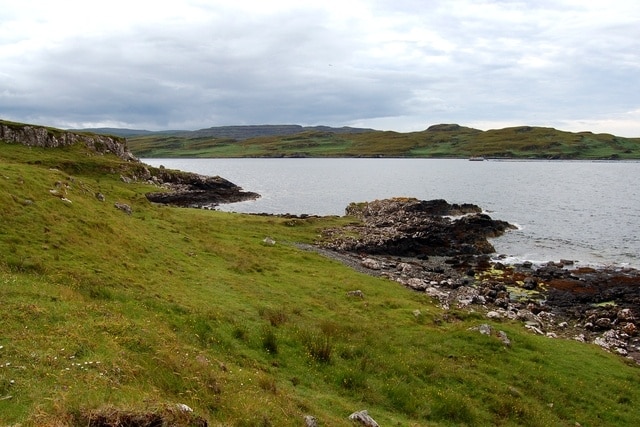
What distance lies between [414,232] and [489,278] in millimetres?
18306

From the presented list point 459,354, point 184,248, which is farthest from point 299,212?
point 459,354

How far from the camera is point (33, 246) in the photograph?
24.7 meters

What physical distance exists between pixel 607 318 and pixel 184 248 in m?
33.6

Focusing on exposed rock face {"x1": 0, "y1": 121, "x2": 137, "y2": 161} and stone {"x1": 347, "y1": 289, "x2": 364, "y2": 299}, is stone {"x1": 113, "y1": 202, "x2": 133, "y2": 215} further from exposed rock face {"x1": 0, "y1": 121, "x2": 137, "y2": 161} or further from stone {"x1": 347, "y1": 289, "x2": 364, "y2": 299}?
exposed rock face {"x1": 0, "y1": 121, "x2": 137, "y2": 161}

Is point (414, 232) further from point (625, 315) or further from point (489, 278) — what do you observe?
point (625, 315)

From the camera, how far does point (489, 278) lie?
49.2 m

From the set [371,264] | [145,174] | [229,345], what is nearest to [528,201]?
[371,264]

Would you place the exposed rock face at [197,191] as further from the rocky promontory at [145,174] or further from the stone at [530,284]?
the stone at [530,284]

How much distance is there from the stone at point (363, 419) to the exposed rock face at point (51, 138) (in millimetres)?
85770

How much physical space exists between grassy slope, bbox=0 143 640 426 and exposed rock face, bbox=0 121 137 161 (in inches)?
2178

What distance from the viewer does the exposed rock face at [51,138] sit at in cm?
8144

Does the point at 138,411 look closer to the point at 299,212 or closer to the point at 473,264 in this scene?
the point at 473,264

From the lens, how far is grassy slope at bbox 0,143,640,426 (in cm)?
1409

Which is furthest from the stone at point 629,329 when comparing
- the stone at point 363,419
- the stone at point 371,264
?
the stone at point 363,419
